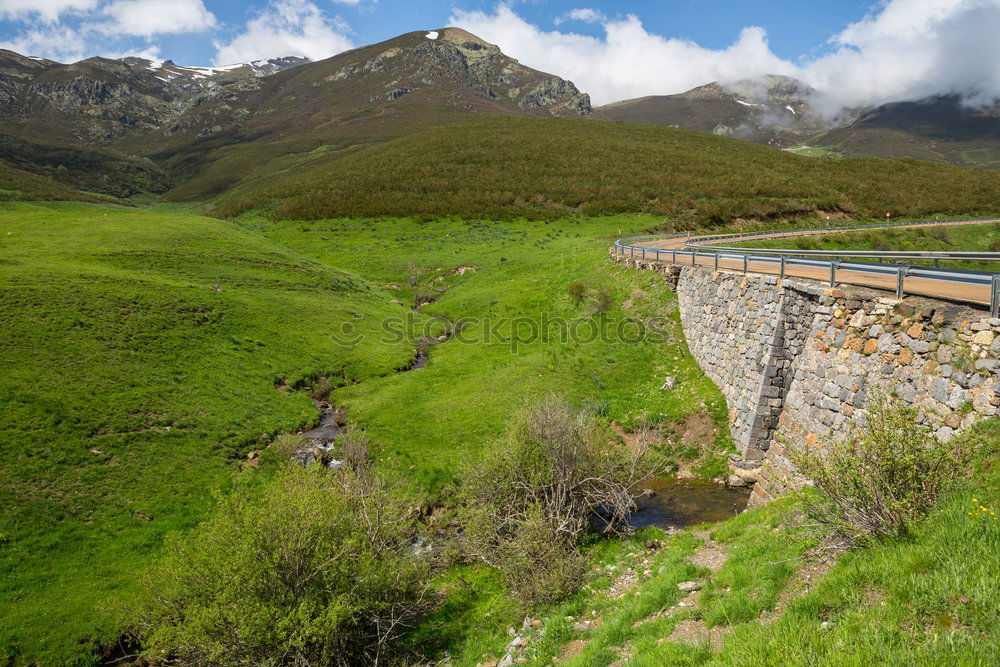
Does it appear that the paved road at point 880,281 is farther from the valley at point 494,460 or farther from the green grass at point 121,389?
the green grass at point 121,389

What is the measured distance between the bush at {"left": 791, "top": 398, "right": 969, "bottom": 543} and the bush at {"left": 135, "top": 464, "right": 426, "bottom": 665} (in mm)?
10340

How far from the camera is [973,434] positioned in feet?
31.6

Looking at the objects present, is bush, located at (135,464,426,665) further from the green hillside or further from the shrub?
the green hillside

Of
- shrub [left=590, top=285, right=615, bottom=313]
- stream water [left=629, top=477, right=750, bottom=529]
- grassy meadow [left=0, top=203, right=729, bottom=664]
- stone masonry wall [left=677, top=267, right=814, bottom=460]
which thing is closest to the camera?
grassy meadow [left=0, top=203, right=729, bottom=664]

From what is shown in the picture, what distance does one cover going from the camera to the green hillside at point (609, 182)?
6644 centimetres

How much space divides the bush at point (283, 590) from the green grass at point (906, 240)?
40.9 meters

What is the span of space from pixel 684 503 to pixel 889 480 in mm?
11071

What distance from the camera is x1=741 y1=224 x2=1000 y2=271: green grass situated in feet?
142

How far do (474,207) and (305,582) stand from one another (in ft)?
225

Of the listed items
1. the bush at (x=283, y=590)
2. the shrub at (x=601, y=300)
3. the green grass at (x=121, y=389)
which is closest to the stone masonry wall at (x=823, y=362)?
the shrub at (x=601, y=300)

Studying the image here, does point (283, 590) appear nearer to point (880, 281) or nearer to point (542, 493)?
point (542, 493)

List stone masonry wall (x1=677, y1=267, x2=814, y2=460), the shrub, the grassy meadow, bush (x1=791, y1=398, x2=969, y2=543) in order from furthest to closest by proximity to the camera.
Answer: the shrub < stone masonry wall (x1=677, y1=267, x2=814, y2=460) < the grassy meadow < bush (x1=791, y1=398, x2=969, y2=543)

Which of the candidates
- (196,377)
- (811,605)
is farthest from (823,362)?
(196,377)

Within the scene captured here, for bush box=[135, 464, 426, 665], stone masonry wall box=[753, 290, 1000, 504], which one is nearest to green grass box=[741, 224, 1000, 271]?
stone masonry wall box=[753, 290, 1000, 504]
